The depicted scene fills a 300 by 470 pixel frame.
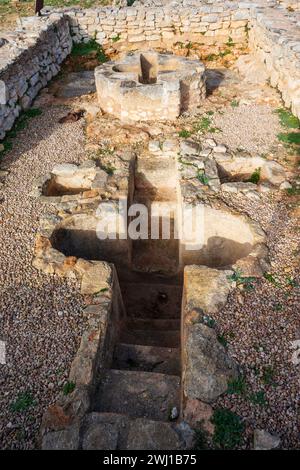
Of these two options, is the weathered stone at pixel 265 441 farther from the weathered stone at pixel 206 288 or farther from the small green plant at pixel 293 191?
the small green plant at pixel 293 191

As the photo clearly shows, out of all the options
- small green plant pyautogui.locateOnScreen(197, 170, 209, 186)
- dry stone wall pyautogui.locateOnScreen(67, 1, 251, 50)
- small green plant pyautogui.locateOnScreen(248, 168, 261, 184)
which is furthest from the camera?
dry stone wall pyautogui.locateOnScreen(67, 1, 251, 50)

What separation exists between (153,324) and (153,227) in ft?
9.07

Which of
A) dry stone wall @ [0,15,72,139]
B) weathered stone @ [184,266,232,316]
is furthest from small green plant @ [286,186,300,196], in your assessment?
dry stone wall @ [0,15,72,139]

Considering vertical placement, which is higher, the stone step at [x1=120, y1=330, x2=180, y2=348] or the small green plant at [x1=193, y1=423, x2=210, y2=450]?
the small green plant at [x1=193, y1=423, x2=210, y2=450]

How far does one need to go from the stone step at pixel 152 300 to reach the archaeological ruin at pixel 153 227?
0.03 meters

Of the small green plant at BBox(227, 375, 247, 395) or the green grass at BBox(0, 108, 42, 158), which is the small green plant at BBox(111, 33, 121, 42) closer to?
the green grass at BBox(0, 108, 42, 158)

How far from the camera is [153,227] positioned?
9.34 metres

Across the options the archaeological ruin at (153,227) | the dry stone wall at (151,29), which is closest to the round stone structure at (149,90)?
the archaeological ruin at (153,227)

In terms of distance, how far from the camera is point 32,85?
38.3ft

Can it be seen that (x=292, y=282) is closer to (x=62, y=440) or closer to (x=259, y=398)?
(x=259, y=398)

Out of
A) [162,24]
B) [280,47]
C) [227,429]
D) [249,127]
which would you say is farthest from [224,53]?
[227,429]

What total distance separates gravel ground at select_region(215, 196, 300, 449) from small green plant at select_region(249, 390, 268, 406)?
0.04 ft

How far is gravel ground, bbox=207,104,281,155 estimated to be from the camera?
359 inches

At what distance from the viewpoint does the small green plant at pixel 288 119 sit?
973 cm
